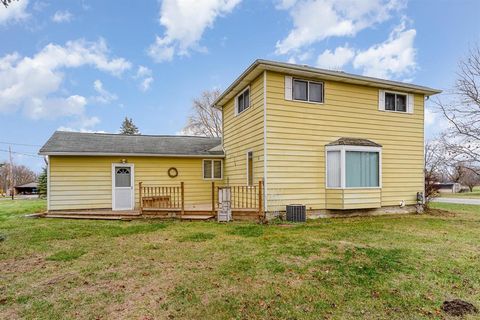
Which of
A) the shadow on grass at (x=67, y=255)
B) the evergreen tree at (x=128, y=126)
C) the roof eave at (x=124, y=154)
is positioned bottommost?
the shadow on grass at (x=67, y=255)

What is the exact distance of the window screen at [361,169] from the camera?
976cm

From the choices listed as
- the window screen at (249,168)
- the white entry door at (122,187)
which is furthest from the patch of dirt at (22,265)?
the window screen at (249,168)

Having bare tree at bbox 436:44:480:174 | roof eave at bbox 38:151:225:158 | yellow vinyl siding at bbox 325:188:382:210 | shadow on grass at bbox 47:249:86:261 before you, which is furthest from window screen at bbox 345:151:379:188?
shadow on grass at bbox 47:249:86:261

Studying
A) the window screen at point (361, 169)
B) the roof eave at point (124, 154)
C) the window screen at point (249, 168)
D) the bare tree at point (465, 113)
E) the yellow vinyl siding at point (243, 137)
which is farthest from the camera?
the bare tree at point (465, 113)

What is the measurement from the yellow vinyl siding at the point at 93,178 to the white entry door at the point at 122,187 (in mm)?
169

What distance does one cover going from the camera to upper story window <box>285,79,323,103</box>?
31.7 ft

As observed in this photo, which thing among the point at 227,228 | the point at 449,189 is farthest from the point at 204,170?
the point at 449,189

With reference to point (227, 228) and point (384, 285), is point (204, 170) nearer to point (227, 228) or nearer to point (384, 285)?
point (227, 228)

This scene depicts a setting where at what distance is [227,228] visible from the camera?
8055 millimetres

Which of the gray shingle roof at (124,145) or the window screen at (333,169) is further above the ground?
the gray shingle roof at (124,145)

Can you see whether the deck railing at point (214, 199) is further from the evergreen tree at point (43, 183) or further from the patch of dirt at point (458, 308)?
the evergreen tree at point (43, 183)

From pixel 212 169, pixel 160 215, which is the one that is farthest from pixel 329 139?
pixel 160 215

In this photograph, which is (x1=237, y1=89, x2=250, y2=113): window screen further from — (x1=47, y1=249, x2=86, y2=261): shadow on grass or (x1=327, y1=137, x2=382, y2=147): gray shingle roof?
(x1=47, y1=249, x2=86, y2=261): shadow on grass

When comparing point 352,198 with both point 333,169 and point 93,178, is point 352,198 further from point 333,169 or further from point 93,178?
point 93,178
